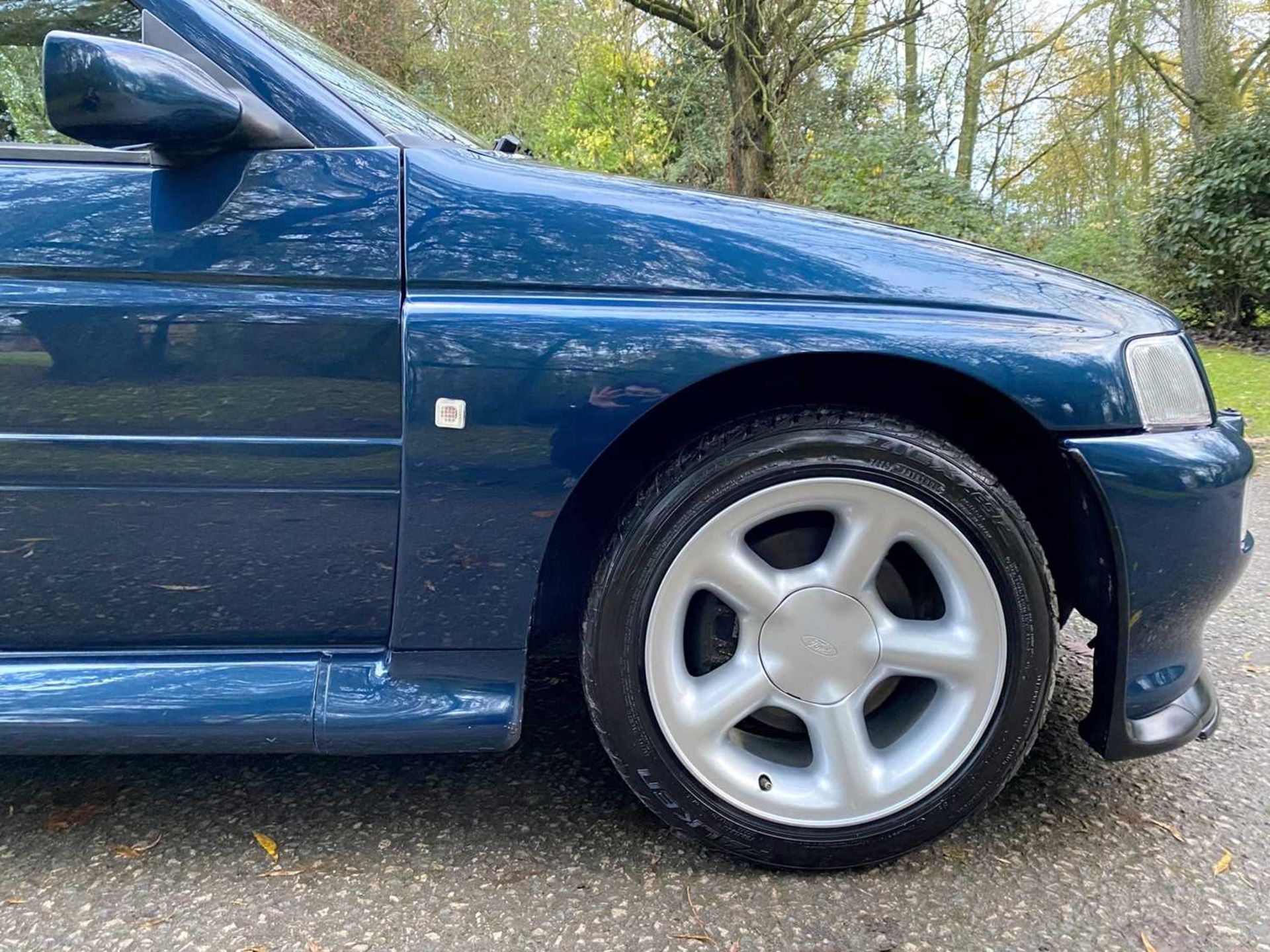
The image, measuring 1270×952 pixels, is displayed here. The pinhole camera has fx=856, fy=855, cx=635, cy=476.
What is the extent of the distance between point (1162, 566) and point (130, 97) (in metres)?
1.80

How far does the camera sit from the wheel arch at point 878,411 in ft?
4.90

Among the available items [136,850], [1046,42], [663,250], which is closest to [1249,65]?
[1046,42]

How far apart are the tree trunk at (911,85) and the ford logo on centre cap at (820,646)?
8.19 meters

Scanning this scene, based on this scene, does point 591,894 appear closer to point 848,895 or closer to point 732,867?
point 732,867

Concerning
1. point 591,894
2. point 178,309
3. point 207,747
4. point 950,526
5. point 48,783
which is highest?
point 178,309

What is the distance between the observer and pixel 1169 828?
1.67 metres

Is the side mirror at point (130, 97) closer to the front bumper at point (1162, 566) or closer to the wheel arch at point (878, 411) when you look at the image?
the wheel arch at point (878, 411)

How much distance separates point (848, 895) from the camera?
1.50 metres

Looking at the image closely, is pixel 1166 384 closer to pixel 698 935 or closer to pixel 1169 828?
pixel 1169 828

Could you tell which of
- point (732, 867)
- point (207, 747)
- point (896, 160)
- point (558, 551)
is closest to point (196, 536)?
point (207, 747)

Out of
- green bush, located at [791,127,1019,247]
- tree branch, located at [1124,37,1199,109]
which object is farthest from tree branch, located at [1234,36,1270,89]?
green bush, located at [791,127,1019,247]

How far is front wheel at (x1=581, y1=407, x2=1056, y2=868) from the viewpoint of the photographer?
1.46 m

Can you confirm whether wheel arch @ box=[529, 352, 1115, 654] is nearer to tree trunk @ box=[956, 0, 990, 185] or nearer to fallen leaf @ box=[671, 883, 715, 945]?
fallen leaf @ box=[671, 883, 715, 945]

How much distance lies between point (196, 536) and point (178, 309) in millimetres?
371
